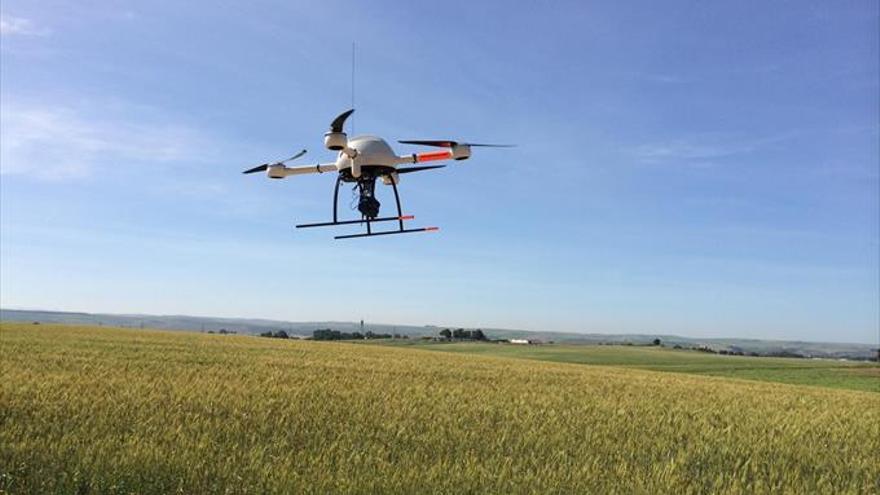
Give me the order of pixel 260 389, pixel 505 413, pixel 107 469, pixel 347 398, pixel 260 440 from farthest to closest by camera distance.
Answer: pixel 260 389 < pixel 347 398 < pixel 505 413 < pixel 260 440 < pixel 107 469

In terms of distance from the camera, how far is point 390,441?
962 centimetres

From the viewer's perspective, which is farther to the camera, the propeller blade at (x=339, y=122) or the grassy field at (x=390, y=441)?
the propeller blade at (x=339, y=122)

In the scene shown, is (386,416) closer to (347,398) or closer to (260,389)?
(347,398)

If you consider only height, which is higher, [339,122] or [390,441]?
[339,122]

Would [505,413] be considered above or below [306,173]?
below

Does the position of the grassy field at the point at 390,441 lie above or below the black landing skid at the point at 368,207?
below

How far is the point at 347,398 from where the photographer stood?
1384 cm

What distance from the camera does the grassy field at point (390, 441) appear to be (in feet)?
23.9

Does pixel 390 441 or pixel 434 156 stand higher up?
pixel 434 156

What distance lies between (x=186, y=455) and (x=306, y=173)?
567cm

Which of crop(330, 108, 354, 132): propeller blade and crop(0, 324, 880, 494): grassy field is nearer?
crop(0, 324, 880, 494): grassy field

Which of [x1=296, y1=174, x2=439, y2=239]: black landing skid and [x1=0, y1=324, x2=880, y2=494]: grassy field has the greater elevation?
[x1=296, y1=174, x2=439, y2=239]: black landing skid

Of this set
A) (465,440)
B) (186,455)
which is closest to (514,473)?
(465,440)

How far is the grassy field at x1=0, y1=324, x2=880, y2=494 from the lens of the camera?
729 cm
